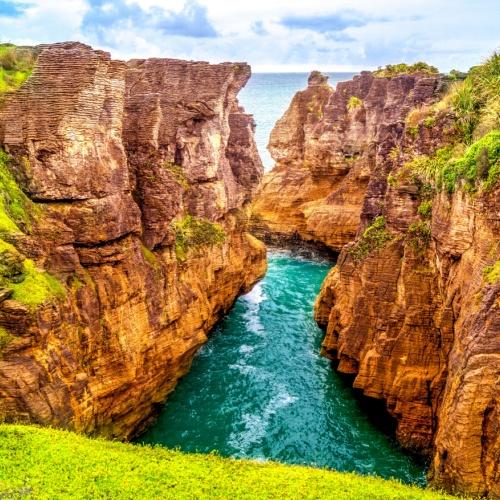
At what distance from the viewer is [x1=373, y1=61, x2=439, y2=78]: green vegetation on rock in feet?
170

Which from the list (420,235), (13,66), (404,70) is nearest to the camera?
(13,66)

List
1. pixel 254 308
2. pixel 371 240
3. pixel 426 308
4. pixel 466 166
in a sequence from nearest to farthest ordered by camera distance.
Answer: pixel 466 166 < pixel 426 308 < pixel 371 240 < pixel 254 308

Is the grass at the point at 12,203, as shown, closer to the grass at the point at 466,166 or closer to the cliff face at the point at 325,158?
the grass at the point at 466,166

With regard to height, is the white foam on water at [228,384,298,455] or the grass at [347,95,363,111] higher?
the grass at [347,95,363,111]

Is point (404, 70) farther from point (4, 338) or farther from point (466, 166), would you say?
point (4, 338)

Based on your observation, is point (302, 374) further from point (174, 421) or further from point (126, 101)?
point (126, 101)

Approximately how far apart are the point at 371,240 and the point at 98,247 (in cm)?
1259

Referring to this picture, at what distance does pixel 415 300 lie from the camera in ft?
80.6

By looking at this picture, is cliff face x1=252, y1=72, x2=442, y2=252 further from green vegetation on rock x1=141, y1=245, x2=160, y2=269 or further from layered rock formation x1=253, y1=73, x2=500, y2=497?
green vegetation on rock x1=141, y1=245, x2=160, y2=269

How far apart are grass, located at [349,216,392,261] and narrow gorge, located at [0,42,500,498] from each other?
105mm

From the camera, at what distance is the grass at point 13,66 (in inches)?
882

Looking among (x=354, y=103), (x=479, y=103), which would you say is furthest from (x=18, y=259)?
(x=354, y=103)

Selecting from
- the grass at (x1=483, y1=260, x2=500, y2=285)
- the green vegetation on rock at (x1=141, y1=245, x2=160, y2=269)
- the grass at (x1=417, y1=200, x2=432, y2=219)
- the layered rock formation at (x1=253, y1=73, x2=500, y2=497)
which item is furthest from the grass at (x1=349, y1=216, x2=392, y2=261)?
the green vegetation on rock at (x1=141, y1=245, x2=160, y2=269)

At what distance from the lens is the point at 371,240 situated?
27672 mm
